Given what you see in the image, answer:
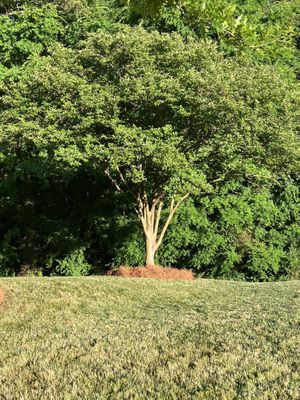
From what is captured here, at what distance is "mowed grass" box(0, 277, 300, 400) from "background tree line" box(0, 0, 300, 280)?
222 centimetres

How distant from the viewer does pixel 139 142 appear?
12.2 metres

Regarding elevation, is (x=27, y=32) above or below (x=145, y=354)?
above

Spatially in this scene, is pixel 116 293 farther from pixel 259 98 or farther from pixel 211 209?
pixel 211 209

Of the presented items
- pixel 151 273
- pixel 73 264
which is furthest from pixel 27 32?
pixel 151 273

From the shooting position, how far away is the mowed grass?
10.3 ft

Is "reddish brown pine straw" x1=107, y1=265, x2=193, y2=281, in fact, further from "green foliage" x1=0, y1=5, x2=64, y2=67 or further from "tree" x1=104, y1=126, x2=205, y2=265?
"green foliage" x1=0, y1=5, x2=64, y2=67

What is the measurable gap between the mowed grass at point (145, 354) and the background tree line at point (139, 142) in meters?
2.22

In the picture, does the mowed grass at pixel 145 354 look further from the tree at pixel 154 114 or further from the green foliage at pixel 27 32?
the green foliage at pixel 27 32

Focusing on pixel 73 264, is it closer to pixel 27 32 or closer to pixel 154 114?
pixel 154 114

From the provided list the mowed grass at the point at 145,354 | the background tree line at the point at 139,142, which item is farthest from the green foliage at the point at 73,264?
the mowed grass at the point at 145,354

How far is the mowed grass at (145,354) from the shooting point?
10.3 ft

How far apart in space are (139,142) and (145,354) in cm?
860

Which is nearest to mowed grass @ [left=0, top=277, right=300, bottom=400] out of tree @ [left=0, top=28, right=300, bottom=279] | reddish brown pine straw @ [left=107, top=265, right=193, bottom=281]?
reddish brown pine straw @ [left=107, top=265, right=193, bottom=281]

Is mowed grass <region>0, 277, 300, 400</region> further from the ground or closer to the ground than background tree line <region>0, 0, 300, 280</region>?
closer to the ground
